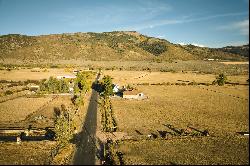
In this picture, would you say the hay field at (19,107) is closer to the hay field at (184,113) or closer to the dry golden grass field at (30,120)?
the dry golden grass field at (30,120)

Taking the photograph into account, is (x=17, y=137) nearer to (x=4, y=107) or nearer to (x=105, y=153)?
(x=105, y=153)

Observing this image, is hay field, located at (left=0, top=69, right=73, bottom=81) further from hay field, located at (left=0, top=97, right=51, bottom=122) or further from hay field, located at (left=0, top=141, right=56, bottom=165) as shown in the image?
hay field, located at (left=0, top=141, right=56, bottom=165)

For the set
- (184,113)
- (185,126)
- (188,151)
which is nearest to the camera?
(188,151)

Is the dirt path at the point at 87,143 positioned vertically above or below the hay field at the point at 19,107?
below

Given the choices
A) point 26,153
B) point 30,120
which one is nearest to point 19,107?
point 30,120

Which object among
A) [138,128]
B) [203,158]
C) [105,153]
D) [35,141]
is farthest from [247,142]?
[35,141]

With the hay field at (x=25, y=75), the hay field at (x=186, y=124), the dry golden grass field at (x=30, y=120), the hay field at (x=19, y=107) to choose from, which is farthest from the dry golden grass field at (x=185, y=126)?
the hay field at (x=25, y=75)

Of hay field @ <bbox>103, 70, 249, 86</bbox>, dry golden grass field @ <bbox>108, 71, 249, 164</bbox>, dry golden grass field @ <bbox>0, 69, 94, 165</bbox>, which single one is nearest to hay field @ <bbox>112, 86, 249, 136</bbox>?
dry golden grass field @ <bbox>108, 71, 249, 164</bbox>

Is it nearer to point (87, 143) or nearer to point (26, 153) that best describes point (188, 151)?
point (87, 143)
